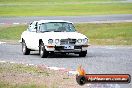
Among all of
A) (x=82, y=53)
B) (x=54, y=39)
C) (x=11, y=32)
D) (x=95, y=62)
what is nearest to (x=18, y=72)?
(x=95, y=62)

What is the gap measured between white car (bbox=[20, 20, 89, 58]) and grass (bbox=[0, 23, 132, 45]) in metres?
7.31

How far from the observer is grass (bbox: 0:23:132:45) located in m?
29.9

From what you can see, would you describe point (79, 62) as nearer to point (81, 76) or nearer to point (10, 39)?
point (81, 76)

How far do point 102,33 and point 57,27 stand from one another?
12288mm

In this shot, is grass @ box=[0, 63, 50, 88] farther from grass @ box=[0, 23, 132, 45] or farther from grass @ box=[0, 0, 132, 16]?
grass @ box=[0, 0, 132, 16]

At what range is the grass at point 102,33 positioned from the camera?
1176 inches

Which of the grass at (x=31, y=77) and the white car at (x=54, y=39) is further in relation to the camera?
the white car at (x=54, y=39)

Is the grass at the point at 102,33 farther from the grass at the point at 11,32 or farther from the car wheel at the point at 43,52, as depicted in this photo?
the car wheel at the point at 43,52

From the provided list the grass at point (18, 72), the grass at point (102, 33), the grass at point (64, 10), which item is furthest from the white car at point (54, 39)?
the grass at point (64, 10)

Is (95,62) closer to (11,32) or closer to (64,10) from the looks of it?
(11,32)

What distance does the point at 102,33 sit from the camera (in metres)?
33.6

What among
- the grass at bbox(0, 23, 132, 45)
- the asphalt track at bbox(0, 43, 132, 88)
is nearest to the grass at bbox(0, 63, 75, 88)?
the asphalt track at bbox(0, 43, 132, 88)

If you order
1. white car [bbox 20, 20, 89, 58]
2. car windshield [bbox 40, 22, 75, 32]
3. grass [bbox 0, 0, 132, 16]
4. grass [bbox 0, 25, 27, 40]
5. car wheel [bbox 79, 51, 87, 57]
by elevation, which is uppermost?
car windshield [bbox 40, 22, 75, 32]

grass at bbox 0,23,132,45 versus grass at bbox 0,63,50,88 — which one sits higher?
grass at bbox 0,63,50,88
